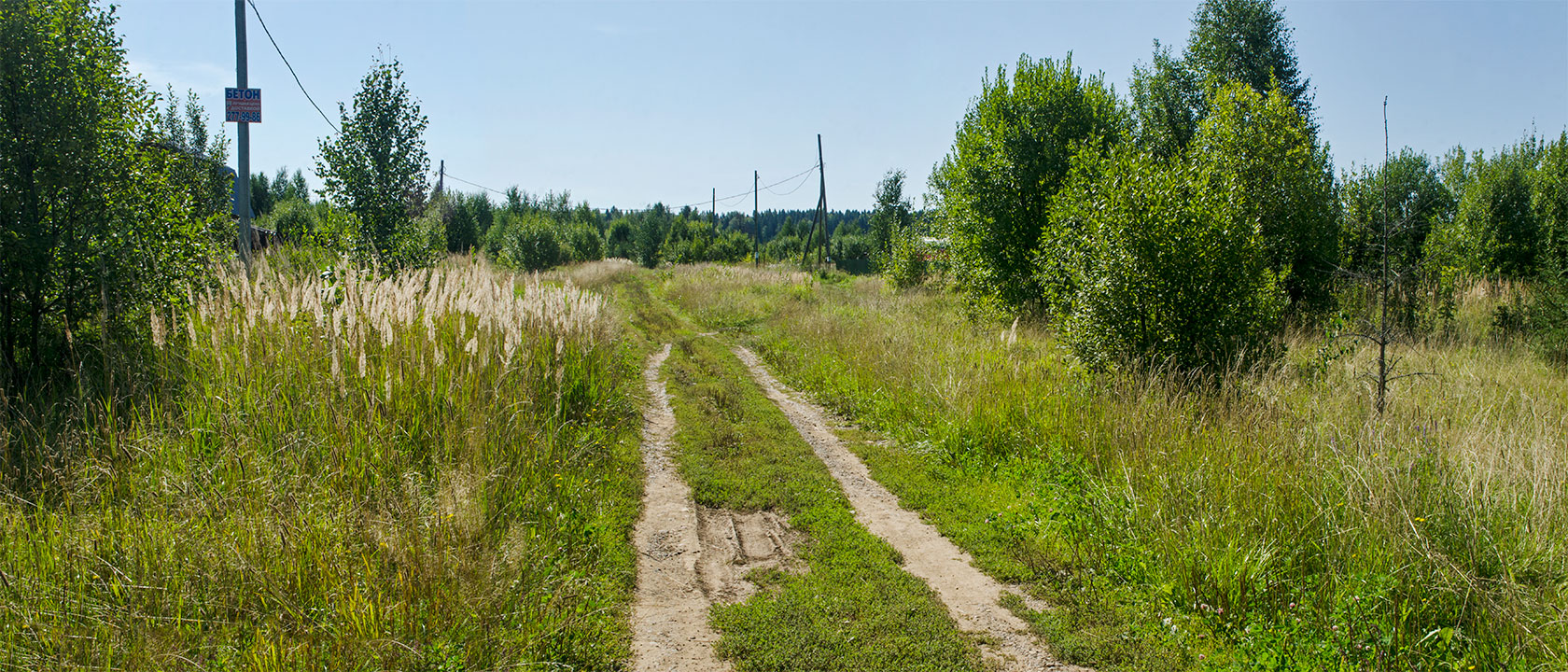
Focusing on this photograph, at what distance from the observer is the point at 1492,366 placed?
997 cm

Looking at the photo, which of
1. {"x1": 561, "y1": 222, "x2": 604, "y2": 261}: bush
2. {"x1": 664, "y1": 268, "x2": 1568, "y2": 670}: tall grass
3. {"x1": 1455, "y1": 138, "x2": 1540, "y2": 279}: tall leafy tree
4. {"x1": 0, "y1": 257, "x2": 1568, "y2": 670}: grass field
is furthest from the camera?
{"x1": 561, "y1": 222, "x2": 604, "y2": 261}: bush

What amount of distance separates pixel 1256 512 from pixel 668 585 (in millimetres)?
3453

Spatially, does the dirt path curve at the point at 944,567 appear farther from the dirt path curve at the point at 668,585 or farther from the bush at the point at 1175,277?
the bush at the point at 1175,277

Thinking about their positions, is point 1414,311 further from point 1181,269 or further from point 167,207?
point 167,207

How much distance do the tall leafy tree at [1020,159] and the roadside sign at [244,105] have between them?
11.8m

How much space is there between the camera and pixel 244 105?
28.7ft

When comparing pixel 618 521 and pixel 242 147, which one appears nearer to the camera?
pixel 618 521

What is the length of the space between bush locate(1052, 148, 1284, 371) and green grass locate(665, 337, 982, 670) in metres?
3.52

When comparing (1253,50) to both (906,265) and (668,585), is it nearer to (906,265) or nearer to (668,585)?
(906,265)

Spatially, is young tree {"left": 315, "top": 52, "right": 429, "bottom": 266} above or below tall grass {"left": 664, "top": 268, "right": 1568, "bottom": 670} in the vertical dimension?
above

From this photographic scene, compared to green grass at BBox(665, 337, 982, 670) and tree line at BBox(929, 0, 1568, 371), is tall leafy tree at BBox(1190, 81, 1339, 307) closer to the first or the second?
tree line at BBox(929, 0, 1568, 371)

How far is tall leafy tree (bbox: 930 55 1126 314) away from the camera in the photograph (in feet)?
45.6

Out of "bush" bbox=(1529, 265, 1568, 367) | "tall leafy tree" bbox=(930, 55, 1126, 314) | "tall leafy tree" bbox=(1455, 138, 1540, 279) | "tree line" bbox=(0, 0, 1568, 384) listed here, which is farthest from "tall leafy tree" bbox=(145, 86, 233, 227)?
"tall leafy tree" bbox=(1455, 138, 1540, 279)

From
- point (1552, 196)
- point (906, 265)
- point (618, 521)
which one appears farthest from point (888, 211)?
point (618, 521)
